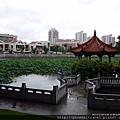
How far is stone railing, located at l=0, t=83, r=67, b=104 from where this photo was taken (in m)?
10.8

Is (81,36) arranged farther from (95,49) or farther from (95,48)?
(95,49)

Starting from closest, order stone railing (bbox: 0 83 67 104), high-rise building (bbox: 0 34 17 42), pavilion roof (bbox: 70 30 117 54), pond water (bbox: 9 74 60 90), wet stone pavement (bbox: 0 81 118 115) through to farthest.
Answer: wet stone pavement (bbox: 0 81 118 115), stone railing (bbox: 0 83 67 104), pond water (bbox: 9 74 60 90), pavilion roof (bbox: 70 30 117 54), high-rise building (bbox: 0 34 17 42)

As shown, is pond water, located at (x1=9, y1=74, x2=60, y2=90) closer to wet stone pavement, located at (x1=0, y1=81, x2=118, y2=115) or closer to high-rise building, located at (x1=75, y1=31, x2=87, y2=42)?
wet stone pavement, located at (x1=0, y1=81, x2=118, y2=115)

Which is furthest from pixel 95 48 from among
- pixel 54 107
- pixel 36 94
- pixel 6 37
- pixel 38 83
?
pixel 6 37

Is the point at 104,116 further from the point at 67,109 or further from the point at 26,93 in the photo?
the point at 26,93

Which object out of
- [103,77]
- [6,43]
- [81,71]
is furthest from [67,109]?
[6,43]

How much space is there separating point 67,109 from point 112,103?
237 cm

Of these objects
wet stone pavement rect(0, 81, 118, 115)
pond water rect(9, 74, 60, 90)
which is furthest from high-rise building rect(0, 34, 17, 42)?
wet stone pavement rect(0, 81, 118, 115)

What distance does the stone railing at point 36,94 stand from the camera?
10805 mm

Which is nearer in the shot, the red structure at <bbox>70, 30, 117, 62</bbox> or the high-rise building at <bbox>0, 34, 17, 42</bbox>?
the red structure at <bbox>70, 30, 117, 62</bbox>

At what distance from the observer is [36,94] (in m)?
11.2

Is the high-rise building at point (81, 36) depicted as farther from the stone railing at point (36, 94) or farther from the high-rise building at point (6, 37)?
the stone railing at point (36, 94)

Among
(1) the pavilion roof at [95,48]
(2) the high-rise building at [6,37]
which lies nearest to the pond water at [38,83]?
(1) the pavilion roof at [95,48]

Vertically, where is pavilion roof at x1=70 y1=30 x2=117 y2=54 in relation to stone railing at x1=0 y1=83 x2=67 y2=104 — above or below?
above
